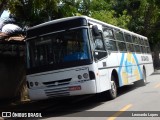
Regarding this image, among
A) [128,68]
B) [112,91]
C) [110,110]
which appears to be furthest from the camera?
[128,68]

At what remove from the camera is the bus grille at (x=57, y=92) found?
39.2ft

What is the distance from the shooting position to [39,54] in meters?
12.5

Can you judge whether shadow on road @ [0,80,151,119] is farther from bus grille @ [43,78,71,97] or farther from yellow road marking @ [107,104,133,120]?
yellow road marking @ [107,104,133,120]

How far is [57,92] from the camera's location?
39.6ft

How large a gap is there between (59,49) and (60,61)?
430mm

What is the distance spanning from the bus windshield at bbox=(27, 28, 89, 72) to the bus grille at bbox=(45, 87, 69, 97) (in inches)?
32.4

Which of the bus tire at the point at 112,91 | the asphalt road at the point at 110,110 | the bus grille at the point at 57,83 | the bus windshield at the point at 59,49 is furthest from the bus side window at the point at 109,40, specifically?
the bus grille at the point at 57,83

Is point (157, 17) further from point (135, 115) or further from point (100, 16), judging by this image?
point (135, 115)

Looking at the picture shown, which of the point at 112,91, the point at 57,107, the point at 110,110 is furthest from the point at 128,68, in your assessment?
the point at 110,110

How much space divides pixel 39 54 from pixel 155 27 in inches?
1162

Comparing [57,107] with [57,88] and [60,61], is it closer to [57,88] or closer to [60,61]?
[57,88]

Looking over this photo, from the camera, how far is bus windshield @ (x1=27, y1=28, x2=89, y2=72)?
12.0m

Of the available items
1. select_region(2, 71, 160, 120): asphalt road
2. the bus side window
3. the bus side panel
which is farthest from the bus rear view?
the bus side panel

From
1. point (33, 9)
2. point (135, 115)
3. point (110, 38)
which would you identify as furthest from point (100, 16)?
point (135, 115)
